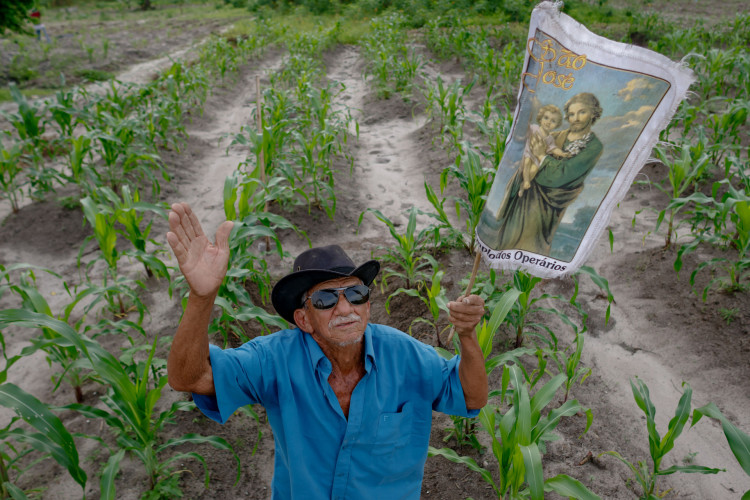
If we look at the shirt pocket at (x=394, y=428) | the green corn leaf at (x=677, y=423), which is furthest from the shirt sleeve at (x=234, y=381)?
the green corn leaf at (x=677, y=423)

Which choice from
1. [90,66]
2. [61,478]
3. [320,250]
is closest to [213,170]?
[61,478]

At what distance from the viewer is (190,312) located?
140 cm

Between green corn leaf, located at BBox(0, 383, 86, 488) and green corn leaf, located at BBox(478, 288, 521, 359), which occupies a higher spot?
green corn leaf, located at BBox(478, 288, 521, 359)

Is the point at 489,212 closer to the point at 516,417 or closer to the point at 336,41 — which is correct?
the point at 516,417

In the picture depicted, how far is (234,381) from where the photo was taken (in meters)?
1.57

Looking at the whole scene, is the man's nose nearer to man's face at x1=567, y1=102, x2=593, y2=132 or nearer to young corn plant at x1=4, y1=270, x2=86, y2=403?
man's face at x1=567, y1=102, x2=593, y2=132

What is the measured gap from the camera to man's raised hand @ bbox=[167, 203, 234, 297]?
1383 mm

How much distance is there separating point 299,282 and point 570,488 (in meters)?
1.18

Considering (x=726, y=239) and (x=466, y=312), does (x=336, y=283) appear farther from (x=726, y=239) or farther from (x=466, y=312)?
(x=726, y=239)

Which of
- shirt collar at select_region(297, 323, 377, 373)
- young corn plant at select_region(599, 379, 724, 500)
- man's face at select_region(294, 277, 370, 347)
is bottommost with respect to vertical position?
young corn plant at select_region(599, 379, 724, 500)

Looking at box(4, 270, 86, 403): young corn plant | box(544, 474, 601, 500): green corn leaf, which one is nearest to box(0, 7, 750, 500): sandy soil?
box(4, 270, 86, 403): young corn plant

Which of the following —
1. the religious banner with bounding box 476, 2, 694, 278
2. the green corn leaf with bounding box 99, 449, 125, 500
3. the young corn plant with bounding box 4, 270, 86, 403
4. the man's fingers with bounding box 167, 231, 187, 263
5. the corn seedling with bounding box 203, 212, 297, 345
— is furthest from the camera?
the corn seedling with bounding box 203, 212, 297, 345

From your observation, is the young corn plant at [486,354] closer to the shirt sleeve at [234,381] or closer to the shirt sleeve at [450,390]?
the shirt sleeve at [450,390]

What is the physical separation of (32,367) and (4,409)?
0.38 meters
